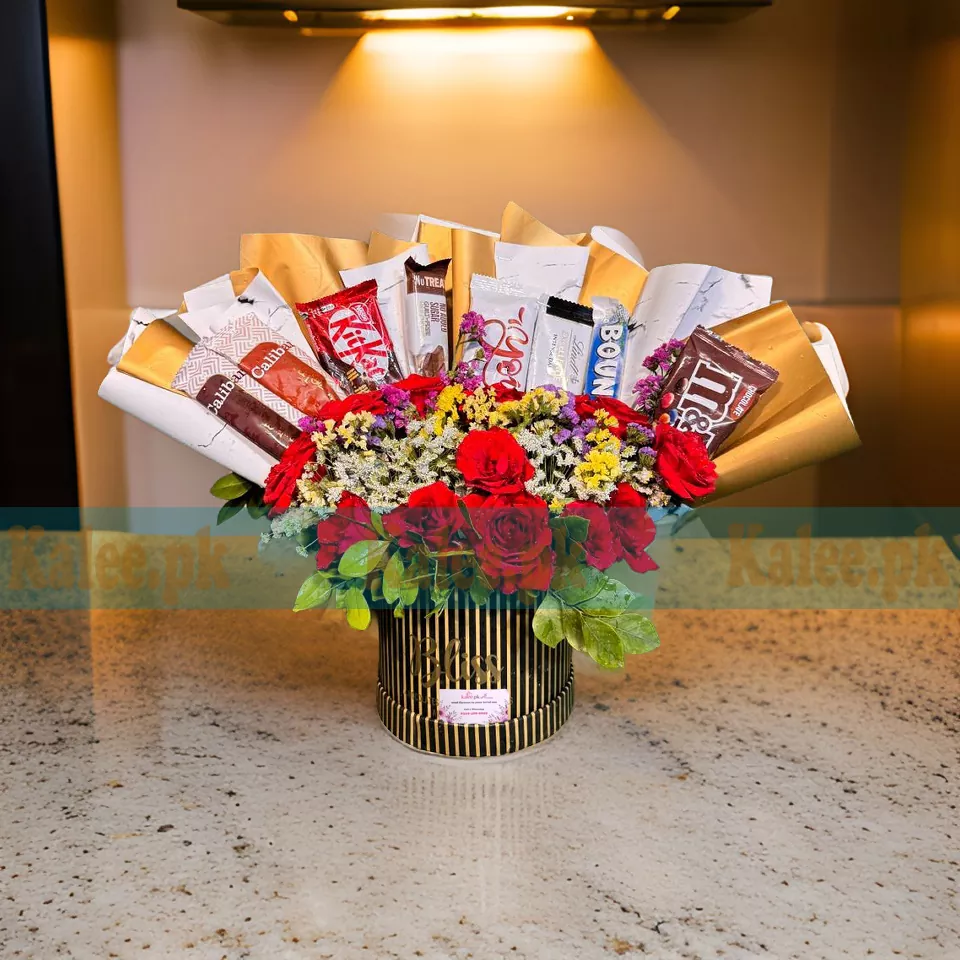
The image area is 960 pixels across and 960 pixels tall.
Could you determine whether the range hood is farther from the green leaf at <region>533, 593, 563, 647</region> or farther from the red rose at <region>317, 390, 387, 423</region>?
the green leaf at <region>533, 593, 563, 647</region>

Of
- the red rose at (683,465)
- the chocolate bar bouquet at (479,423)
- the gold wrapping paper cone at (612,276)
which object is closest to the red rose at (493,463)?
the chocolate bar bouquet at (479,423)

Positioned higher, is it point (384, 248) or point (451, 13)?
point (451, 13)

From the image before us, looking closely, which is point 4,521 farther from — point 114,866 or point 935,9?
point 935,9

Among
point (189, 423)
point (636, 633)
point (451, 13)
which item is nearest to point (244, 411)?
point (189, 423)

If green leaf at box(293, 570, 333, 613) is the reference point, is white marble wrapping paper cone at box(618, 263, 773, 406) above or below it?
above

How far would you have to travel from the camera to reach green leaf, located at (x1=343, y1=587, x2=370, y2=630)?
2.43ft

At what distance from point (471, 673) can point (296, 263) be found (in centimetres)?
45

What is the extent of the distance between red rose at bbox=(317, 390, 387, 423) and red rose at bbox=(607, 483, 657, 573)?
0.20 meters

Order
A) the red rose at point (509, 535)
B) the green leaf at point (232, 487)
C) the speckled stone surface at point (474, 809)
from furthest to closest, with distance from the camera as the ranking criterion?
the green leaf at point (232, 487) < the red rose at point (509, 535) < the speckled stone surface at point (474, 809)

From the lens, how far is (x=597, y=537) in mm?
728

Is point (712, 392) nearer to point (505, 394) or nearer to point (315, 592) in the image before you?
point (505, 394)

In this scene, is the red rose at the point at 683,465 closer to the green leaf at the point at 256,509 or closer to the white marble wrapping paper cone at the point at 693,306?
the white marble wrapping paper cone at the point at 693,306

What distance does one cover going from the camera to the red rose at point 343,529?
2.43 ft

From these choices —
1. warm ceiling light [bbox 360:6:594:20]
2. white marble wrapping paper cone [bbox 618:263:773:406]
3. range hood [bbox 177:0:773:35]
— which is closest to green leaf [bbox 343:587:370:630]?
white marble wrapping paper cone [bbox 618:263:773:406]
